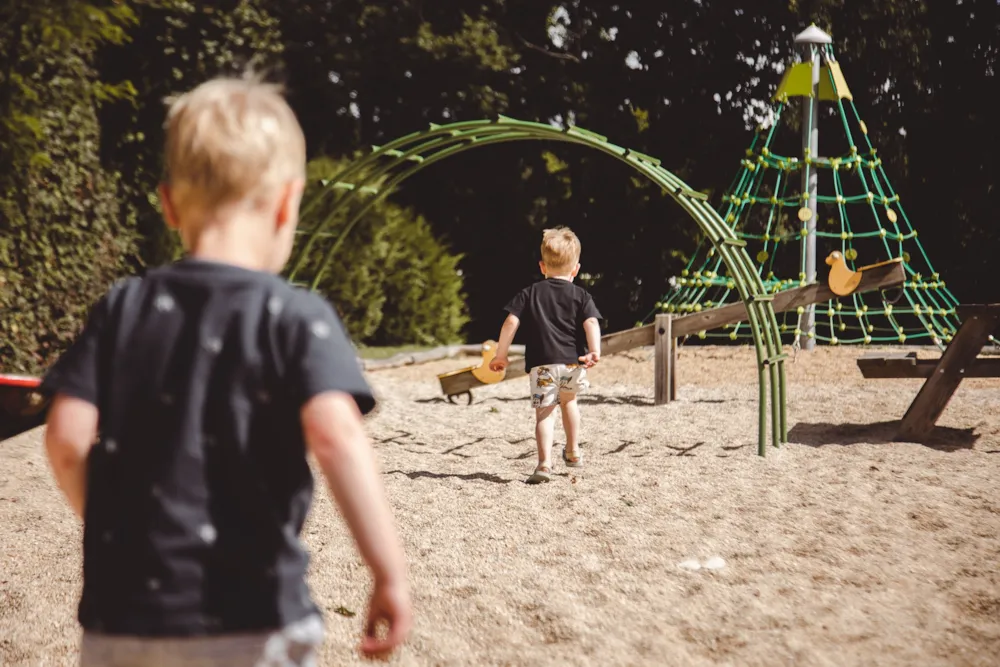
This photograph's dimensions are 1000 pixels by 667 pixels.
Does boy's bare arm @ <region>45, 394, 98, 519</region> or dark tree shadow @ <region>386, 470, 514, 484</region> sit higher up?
boy's bare arm @ <region>45, 394, 98, 519</region>

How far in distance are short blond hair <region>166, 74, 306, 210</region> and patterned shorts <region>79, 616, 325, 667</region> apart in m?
0.63

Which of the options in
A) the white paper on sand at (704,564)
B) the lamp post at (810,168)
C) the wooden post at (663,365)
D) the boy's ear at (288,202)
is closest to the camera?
the boy's ear at (288,202)

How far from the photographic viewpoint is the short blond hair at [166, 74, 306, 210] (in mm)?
1404

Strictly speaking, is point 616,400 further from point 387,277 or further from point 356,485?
point 356,485

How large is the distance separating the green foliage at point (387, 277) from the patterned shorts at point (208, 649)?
38.9 ft

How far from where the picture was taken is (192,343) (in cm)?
138

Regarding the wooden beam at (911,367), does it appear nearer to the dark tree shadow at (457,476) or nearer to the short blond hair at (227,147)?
the dark tree shadow at (457,476)

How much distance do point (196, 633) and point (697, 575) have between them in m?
2.74

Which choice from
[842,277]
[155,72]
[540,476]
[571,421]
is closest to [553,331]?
[571,421]

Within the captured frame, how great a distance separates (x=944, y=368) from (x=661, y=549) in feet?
10.8

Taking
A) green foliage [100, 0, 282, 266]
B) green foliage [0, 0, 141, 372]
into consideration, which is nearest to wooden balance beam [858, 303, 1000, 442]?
green foliage [0, 0, 141, 372]

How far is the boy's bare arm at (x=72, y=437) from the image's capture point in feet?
4.60

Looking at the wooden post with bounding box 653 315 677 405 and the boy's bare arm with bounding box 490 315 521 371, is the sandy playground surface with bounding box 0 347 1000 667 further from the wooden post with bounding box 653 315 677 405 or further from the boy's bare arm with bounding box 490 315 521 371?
the wooden post with bounding box 653 315 677 405

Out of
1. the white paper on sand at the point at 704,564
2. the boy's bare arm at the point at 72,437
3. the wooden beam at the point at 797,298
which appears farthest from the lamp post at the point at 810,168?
the boy's bare arm at the point at 72,437
